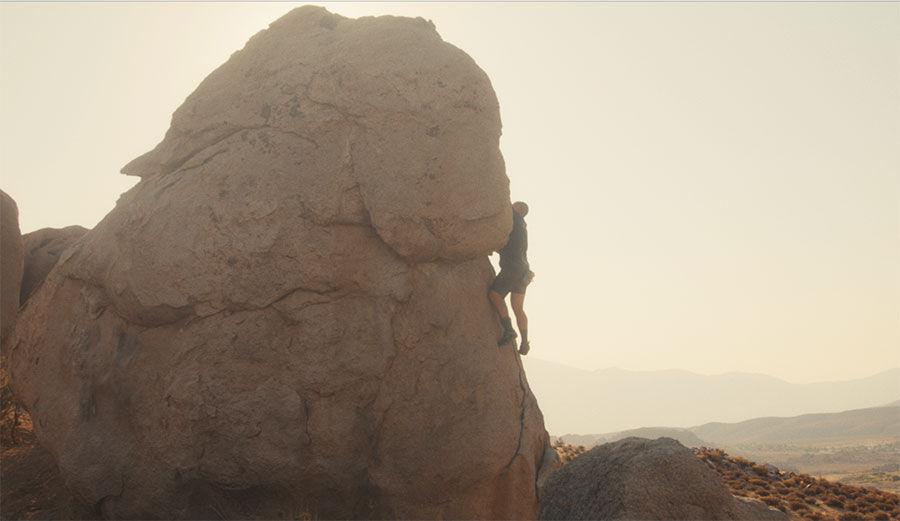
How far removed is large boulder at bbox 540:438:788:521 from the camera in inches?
A: 147

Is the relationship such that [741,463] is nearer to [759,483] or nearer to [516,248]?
[759,483]

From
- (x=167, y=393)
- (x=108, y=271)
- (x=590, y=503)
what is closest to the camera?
(x=590, y=503)

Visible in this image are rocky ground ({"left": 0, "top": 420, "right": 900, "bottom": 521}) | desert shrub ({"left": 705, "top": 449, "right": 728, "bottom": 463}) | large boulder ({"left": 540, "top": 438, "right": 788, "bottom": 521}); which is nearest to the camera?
large boulder ({"left": 540, "top": 438, "right": 788, "bottom": 521})

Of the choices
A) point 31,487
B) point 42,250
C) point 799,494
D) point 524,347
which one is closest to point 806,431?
point 799,494

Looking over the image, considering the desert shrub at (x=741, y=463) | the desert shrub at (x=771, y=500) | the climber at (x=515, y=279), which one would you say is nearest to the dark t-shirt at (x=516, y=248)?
the climber at (x=515, y=279)

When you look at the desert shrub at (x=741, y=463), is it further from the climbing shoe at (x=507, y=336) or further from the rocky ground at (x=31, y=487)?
the rocky ground at (x=31, y=487)

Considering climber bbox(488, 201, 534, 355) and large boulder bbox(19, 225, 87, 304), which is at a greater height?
large boulder bbox(19, 225, 87, 304)

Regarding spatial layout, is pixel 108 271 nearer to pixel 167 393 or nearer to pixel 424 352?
pixel 167 393

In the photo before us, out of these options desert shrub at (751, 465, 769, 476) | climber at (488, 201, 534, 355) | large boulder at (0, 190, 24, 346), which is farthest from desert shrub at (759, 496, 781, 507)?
large boulder at (0, 190, 24, 346)

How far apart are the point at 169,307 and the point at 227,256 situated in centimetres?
79

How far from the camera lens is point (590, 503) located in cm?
394

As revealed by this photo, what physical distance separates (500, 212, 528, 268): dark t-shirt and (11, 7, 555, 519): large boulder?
0.48m

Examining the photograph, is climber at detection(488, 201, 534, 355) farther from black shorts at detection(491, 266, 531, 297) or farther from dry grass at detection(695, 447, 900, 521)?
dry grass at detection(695, 447, 900, 521)

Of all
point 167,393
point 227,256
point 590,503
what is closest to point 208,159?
point 227,256
